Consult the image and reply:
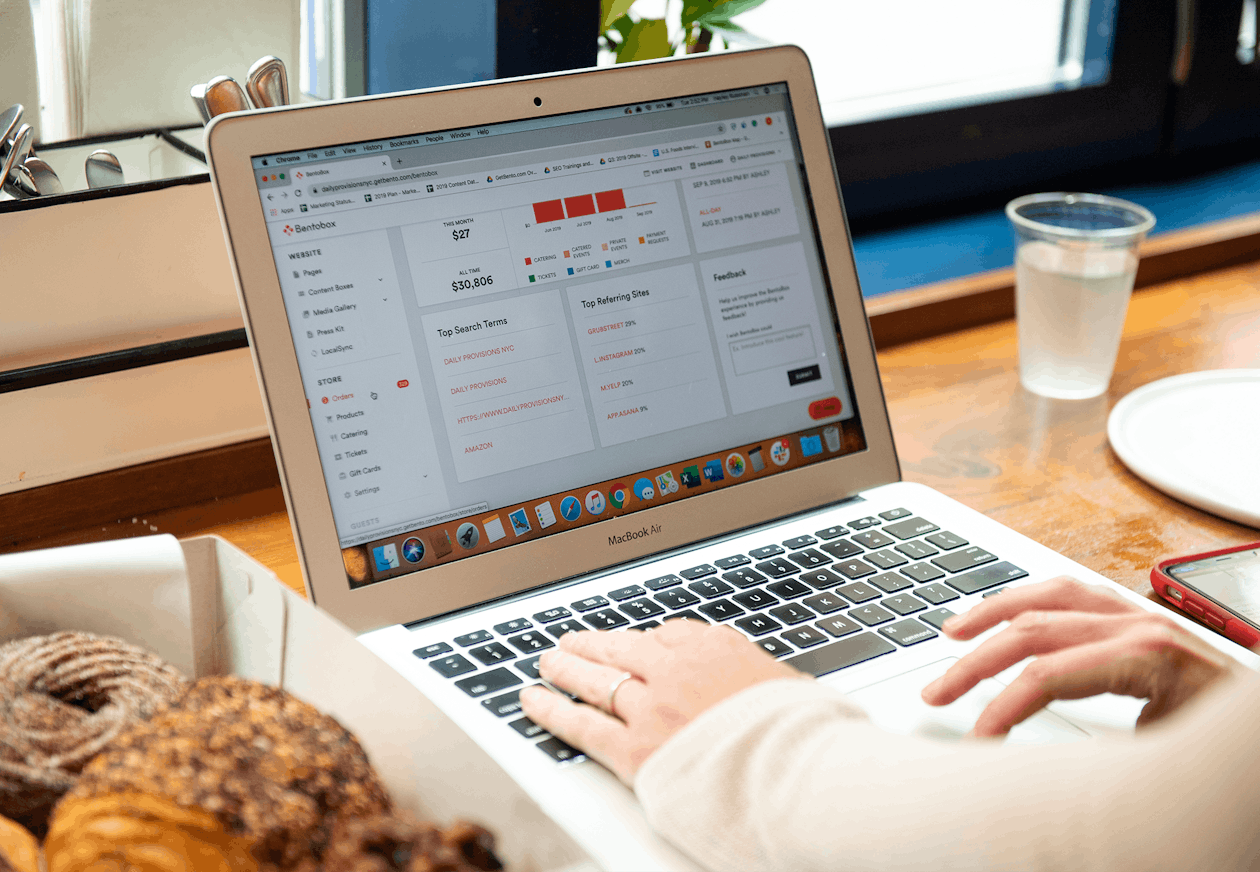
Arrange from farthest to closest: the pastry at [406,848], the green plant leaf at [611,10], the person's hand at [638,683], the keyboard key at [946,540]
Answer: the green plant leaf at [611,10], the keyboard key at [946,540], the person's hand at [638,683], the pastry at [406,848]

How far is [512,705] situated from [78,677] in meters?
0.21

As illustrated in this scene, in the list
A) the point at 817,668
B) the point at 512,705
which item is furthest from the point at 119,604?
the point at 817,668

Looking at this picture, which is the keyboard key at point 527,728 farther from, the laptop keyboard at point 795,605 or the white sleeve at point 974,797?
the white sleeve at point 974,797

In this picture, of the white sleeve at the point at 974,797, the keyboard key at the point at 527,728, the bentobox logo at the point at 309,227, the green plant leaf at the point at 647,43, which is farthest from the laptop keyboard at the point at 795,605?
the green plant leaf at the point at 647,43

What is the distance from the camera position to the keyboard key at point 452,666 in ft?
1.67

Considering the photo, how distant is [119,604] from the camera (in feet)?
1.13

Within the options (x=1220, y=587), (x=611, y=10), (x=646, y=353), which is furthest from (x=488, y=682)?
(x=611, y=10)

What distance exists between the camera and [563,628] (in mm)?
541

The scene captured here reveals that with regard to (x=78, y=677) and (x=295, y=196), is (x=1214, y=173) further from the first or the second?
(x=78, y=677)

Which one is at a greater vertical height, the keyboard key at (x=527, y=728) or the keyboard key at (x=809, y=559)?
the keyboard key at (x=527, y=728)

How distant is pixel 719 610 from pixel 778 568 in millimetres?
59

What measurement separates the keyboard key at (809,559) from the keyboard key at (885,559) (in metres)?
0.03

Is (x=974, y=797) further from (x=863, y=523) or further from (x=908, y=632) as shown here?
(x=863, y=523)

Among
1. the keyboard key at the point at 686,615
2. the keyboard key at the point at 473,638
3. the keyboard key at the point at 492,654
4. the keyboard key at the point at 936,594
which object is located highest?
the keyboard key at the point at 473,638
